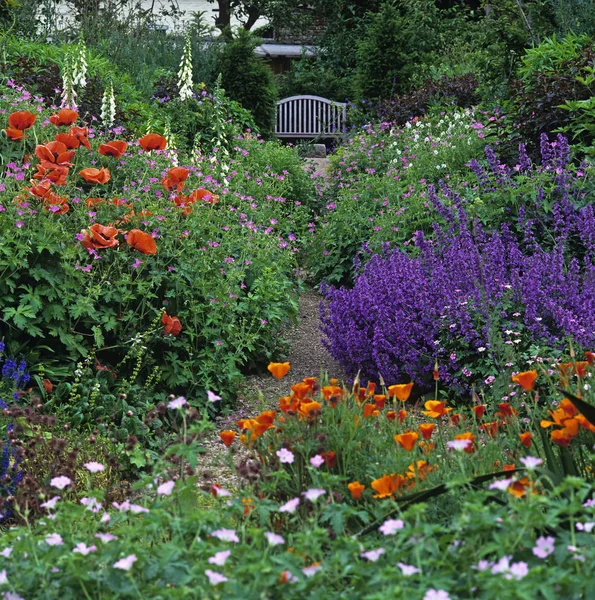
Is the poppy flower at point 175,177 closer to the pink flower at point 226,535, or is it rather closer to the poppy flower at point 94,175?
the poppy flower at point 94,175

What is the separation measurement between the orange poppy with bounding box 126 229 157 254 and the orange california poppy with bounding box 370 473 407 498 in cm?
234

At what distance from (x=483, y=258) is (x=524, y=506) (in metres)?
3.45

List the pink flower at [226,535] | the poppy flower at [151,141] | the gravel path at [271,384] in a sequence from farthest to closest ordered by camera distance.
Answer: the poppy flower at [151,141], the gravel path at [271,384], the pink flower at [226,535]

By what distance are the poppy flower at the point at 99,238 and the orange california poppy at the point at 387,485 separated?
2.36 meters

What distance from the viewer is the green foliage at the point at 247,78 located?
14.1 meters

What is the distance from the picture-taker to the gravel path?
4079 mm

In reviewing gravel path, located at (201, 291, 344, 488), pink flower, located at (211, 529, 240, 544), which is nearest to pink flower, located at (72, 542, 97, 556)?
pink flower, located at (211, 529, 240, 544)

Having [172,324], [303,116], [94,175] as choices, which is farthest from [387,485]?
[303,116]

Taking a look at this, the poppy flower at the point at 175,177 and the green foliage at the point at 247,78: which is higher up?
the green foliage at the point at 247,78

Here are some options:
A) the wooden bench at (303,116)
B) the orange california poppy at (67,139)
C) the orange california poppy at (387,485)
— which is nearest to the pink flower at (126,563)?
the orange california poppy at (387,485)

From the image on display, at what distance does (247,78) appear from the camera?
14.1 m

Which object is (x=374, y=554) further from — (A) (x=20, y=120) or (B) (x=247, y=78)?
(B) (x=247, y=78)

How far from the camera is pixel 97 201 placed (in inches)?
189

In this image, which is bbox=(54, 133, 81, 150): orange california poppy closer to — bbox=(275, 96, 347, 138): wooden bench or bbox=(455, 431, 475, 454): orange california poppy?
bbox=(455, 431, 475, 454): orange california poppy
